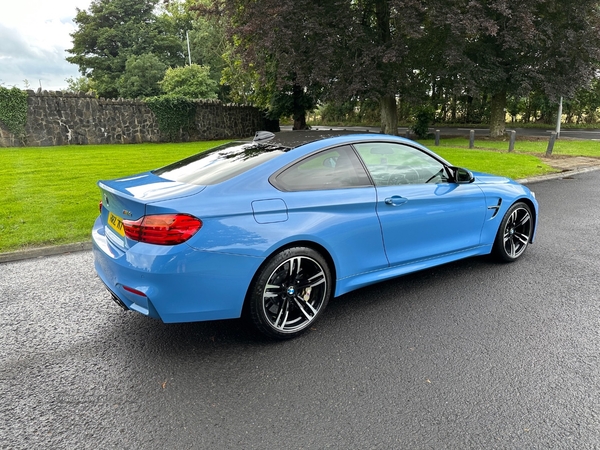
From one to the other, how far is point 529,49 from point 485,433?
22.0m

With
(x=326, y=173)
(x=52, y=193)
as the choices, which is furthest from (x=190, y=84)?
(x=326, y=173)

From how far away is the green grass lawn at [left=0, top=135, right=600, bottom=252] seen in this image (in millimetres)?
5941

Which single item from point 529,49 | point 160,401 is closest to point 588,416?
point 160,401

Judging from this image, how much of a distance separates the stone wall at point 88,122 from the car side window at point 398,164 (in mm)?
19797

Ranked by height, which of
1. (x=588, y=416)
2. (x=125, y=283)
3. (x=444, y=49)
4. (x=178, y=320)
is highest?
(x=444, y=49)

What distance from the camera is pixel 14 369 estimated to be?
2816mm

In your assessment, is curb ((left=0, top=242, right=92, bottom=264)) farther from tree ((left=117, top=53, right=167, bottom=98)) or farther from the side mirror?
tree ((left=117, top=53, right=167, bottom=98))

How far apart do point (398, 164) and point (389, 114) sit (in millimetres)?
19172

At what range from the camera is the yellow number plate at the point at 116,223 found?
2.97m

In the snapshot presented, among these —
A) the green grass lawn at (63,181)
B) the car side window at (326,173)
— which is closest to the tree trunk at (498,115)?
the green grass lawn at (63,181)

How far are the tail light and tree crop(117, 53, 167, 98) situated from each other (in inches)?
1654

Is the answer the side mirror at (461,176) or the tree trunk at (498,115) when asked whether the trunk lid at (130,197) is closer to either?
the side mirror at (461,176)

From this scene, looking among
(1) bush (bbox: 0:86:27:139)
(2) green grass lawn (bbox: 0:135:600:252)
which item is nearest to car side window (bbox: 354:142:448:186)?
(2) green grass lawn (bbox: 0:135:600:252)

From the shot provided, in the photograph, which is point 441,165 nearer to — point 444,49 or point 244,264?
point 244,264
